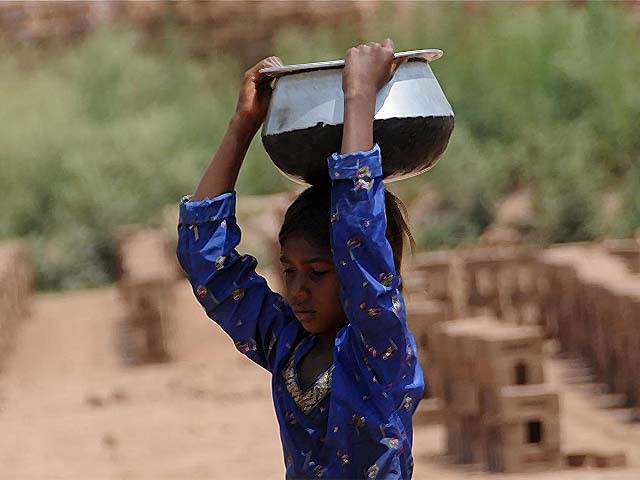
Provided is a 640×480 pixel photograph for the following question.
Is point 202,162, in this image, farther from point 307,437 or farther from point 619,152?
point 307,437

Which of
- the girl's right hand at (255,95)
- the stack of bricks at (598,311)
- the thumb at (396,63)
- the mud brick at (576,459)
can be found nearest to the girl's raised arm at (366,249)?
the thumb at (396,63)

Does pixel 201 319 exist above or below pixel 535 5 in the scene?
below

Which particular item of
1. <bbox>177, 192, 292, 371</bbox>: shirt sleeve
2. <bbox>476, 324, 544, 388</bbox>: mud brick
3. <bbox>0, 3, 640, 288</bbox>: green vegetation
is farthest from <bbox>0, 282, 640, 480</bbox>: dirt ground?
<bbox>0, 3, 640, 288</bbox>: green vegetation

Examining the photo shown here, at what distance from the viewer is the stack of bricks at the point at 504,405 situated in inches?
276

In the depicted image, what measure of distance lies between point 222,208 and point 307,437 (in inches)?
20.4

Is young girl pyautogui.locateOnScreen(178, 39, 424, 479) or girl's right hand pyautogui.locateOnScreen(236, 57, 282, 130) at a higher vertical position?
girl's right hand pyautogui.locateOnScreen(236, 57, 282, 130)

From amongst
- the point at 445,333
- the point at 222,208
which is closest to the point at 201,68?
the point at 445,333

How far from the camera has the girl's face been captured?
2.80 metres

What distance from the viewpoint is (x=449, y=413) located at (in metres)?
7.57

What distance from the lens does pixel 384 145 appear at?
2775 millimetres

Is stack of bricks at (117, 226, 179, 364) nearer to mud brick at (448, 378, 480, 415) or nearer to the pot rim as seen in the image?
mud brick at (448, 378, 480, 415)

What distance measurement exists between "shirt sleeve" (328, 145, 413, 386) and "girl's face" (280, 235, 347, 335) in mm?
152

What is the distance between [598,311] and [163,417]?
3.01 metres

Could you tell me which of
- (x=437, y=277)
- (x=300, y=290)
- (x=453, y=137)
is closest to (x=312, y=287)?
(x=300, y=290)
